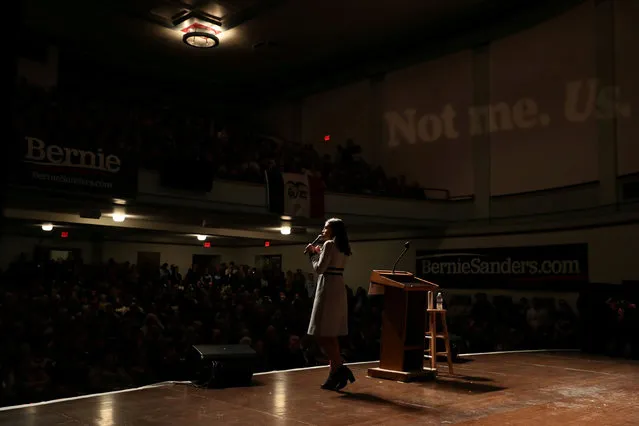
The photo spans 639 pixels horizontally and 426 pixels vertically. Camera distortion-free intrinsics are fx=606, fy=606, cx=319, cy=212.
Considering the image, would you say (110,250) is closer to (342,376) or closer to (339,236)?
(339,236)

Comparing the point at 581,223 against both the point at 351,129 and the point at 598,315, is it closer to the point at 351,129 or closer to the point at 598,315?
the point at 598,315

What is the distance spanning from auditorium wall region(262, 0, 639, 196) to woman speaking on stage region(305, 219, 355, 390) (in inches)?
327

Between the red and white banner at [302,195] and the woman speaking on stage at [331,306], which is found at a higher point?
the red and white banner at [302,195]

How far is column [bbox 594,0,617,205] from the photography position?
38.2 ft

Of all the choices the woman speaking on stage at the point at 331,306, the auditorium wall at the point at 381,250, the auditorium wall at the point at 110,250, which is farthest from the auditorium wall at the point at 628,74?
the auditorium wall at the point at 110,250

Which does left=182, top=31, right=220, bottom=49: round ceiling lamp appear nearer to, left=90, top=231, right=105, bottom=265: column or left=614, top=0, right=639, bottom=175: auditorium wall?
left=90, top=231, right=105, bottom=265: column

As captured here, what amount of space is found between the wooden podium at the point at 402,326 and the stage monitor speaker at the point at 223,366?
1276 mm

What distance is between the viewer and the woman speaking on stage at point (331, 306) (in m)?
5.03

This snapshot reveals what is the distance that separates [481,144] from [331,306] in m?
10.2

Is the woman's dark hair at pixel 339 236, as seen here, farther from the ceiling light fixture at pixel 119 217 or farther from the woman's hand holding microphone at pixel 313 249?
the ceiling light fixture at pixel 119 217

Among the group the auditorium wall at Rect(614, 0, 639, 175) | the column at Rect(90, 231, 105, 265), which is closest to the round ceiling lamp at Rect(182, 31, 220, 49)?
the column at Rect(90, 231, 105, 265)

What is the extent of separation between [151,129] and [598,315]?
879 centimetres

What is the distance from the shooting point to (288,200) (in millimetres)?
11547

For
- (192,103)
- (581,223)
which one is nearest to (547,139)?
(581,223)
